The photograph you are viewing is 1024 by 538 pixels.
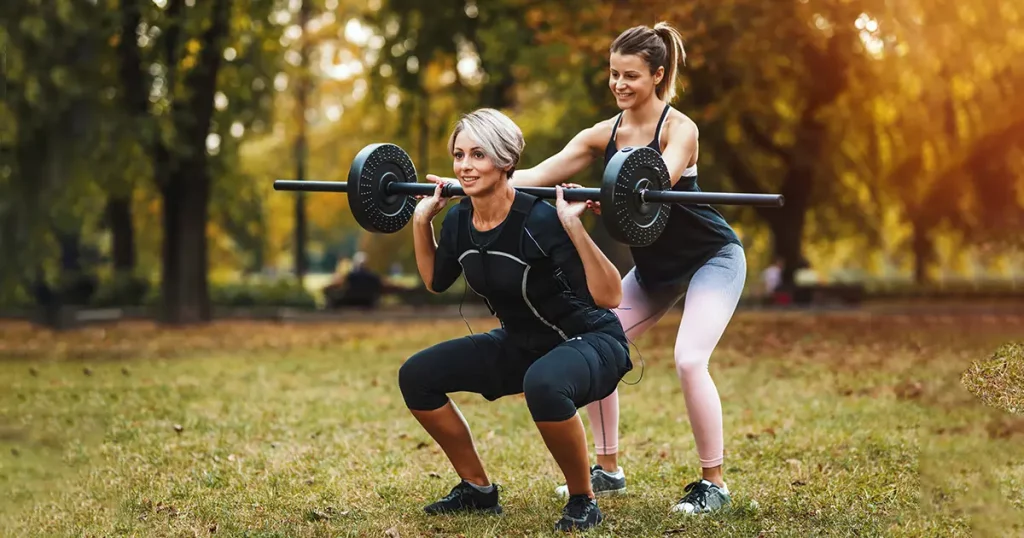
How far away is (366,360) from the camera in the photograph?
14.5 meters

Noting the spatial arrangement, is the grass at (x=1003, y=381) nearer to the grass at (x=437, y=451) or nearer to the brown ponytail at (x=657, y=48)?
the grass at (x=437, y=451)

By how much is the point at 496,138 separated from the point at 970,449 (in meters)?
4.08

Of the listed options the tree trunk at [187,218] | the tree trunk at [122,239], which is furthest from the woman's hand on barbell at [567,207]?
the tree trunk at [122,239]

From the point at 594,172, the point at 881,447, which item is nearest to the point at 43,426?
the point at 881,447

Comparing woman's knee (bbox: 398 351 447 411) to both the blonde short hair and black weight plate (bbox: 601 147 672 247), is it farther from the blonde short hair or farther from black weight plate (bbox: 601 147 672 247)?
black weight plate (bbox: 601 147 672 247)

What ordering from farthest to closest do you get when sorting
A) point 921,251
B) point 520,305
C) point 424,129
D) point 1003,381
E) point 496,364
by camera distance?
point 921,251, point 424,129, point 1003,381, point 496,364, point 520,305

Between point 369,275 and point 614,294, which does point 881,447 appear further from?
point 369,275

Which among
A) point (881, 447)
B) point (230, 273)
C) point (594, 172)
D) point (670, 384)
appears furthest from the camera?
point (230, 273)

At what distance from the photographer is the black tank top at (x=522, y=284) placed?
521 centimetres

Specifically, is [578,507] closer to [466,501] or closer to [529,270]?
[466,501]

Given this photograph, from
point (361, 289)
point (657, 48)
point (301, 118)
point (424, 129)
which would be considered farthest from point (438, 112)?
point (657, 48)

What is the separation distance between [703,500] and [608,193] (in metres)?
1.63

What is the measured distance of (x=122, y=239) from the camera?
27.8m

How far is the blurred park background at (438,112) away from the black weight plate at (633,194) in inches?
393
